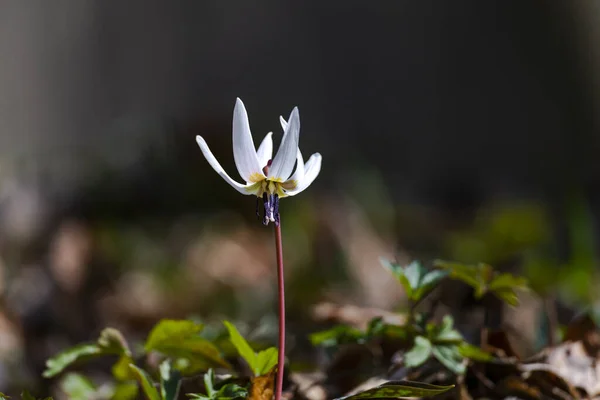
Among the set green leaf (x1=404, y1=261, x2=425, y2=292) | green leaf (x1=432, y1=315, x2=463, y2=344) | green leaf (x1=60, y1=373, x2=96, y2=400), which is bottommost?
green leaf (x1=60, y1=373, x2=96, y2=400)

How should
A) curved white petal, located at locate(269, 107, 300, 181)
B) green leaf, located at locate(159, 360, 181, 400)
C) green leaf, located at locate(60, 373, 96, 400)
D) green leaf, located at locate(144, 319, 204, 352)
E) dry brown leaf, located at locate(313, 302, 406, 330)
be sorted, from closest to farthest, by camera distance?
curved white petal, located at locate(269, 107, 300, 181) < green leaf, located at locate(159, 360, 181, 400) < green leaf, located at locate(144, 319, 204, 352) < green leaf, located at locate(60, 373, 96, 400) < dry brown leaf, located at locate(313, 302, 406, 330)

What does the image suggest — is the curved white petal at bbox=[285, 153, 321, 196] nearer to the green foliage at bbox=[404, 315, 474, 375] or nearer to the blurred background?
the green foliage at bbox=[404, 315, 474, 375]

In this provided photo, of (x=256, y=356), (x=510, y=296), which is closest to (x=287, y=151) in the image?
(x=256, y=356)

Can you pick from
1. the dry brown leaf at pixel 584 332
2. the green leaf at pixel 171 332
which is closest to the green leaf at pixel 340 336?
the green leaf at pixel 171 332

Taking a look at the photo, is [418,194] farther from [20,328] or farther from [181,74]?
[20,328]

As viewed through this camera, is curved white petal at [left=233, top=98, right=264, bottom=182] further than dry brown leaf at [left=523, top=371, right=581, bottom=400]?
No

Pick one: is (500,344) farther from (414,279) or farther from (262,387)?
(262,387)

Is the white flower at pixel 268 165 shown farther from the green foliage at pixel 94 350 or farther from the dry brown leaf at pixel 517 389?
the dry brown leaf at pixel 517 389

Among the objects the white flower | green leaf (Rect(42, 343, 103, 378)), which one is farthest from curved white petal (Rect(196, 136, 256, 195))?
green leaf (Rect(42, 343, 103, 378))
